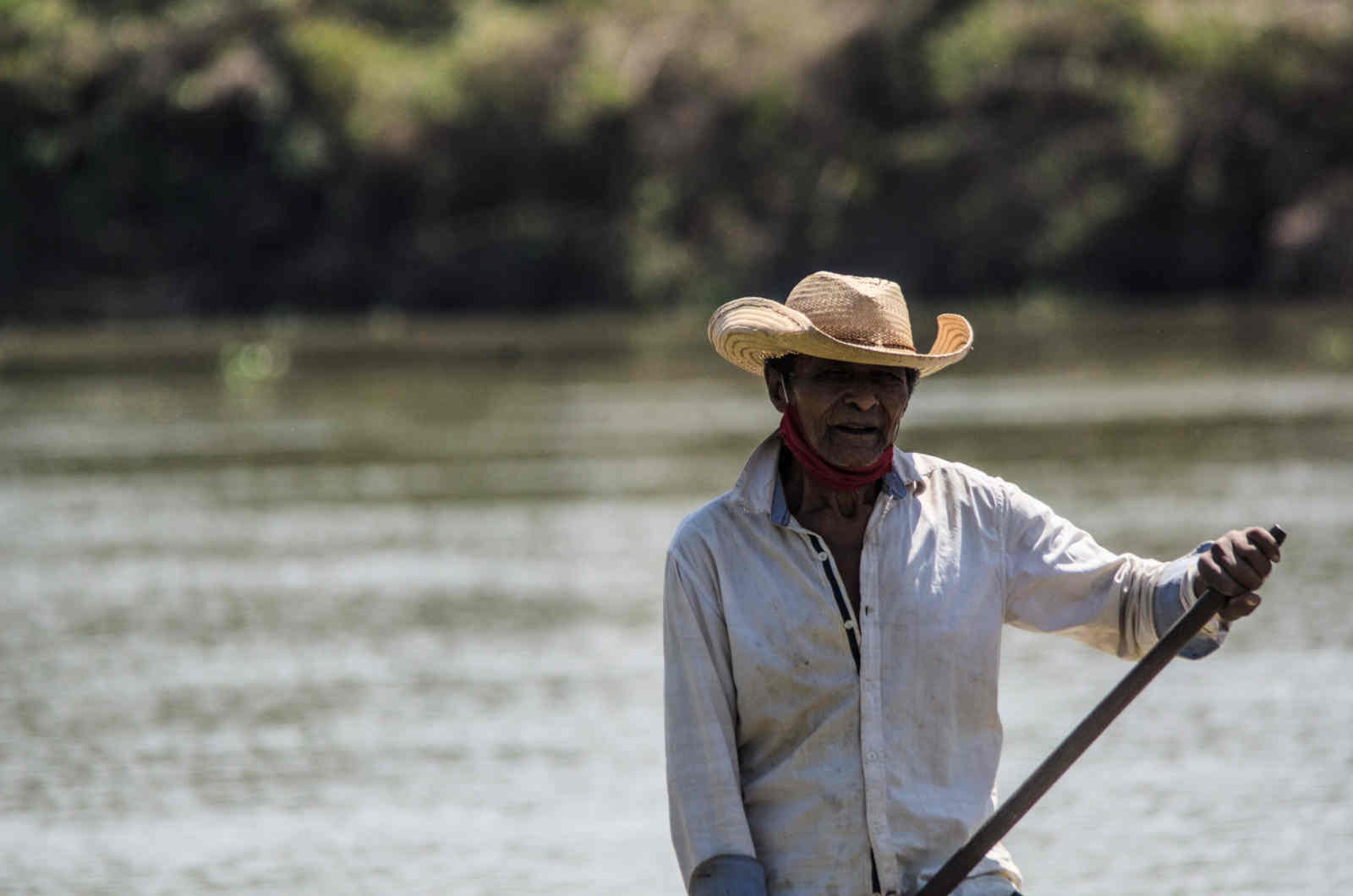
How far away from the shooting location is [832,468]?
3986mm

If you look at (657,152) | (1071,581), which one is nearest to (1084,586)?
(1071,581)

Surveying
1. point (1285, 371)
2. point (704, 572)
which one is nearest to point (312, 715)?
point (704, 572)

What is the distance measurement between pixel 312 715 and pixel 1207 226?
98.0 feet

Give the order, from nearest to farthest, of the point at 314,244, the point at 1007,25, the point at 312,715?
the point at 312,715, the point at 1007,25, the point at 314,244

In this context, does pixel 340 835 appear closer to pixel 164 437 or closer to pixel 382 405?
pixel 164 437

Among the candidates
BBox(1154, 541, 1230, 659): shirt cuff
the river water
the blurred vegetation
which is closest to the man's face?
BBox(1154, 541, 1230, 659): shirt cuff

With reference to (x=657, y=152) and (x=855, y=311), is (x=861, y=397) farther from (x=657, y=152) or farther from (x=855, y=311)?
(x=657, y=152)

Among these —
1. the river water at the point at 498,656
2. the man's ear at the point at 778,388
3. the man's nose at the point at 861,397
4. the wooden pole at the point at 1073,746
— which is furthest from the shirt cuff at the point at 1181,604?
the river water at the point at 498,656

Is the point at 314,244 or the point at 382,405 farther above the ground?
the point at 314,244

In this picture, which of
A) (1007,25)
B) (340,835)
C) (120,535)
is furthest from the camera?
(1007,25)

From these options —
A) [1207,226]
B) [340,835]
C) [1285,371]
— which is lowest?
[340,835]

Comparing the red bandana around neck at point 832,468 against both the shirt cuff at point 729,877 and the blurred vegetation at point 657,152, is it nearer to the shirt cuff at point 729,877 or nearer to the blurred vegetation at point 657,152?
the shirt cuff at point 729,877

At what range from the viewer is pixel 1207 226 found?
38000 mm

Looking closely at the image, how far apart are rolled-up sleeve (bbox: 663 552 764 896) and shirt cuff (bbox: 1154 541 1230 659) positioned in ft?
2.13
